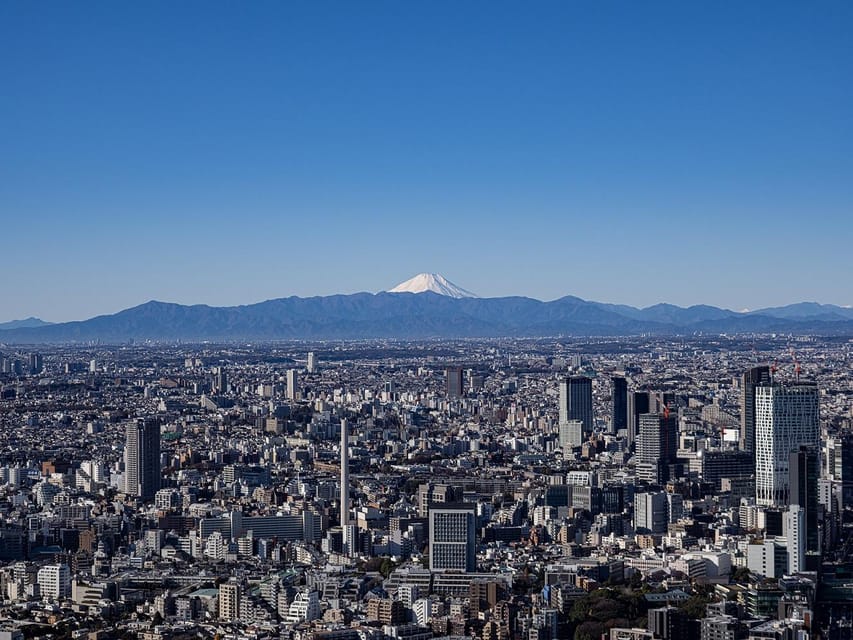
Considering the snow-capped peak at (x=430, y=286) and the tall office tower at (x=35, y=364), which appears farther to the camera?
the snow-capped peak at (x=430, y=286)

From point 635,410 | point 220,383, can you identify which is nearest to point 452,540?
point 635,410

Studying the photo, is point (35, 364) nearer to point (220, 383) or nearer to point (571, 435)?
point (220, 383)

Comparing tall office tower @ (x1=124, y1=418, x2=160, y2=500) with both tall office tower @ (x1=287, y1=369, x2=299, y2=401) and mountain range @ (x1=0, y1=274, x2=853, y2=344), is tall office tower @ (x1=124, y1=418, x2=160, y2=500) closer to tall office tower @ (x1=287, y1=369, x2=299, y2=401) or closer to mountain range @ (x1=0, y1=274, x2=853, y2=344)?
tall office tower @ (x1=287, y1=369, x2=299, y2=401)

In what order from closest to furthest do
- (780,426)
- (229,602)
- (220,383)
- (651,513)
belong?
(229,602) < (651,513) < (780,426) < (220,383)

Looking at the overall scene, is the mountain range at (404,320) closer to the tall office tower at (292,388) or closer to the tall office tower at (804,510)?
the tall office tower at (292,388)

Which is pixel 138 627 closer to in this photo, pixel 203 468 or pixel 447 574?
pixel 447 574

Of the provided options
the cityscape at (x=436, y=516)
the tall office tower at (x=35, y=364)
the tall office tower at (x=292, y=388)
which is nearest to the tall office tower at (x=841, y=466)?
the cityscape at (x=436, y=516)
